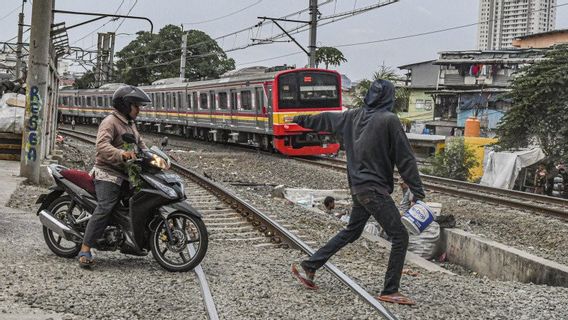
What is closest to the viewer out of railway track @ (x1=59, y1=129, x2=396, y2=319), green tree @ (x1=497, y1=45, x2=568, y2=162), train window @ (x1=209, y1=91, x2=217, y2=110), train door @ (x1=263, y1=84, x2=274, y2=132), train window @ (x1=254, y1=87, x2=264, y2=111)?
railway track @ (x1=59, y1=129, x2=396, y2=319)

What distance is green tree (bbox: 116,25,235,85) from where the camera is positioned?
65.9m

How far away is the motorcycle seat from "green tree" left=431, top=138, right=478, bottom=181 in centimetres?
2019

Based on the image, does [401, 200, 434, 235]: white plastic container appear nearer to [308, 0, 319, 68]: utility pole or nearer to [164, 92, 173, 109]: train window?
[308, 0, 319, 68]: utility pole

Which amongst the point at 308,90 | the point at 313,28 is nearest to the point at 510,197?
the point at 308,90

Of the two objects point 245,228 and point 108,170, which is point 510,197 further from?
point 108,170

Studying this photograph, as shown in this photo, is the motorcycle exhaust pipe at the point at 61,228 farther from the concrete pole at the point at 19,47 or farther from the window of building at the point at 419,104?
the window of building at the point at 419,104

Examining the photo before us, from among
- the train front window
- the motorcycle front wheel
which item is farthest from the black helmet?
the train front window

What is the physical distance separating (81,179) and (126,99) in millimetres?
848

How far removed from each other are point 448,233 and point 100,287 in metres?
6.33

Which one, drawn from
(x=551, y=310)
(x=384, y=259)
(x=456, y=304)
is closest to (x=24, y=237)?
(x=384, y=259)

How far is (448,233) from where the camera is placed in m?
10.9

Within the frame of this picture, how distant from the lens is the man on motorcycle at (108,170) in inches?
251

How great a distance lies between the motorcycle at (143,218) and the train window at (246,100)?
18060mm

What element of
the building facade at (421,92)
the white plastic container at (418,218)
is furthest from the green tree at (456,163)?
the building facade at (421,92)
